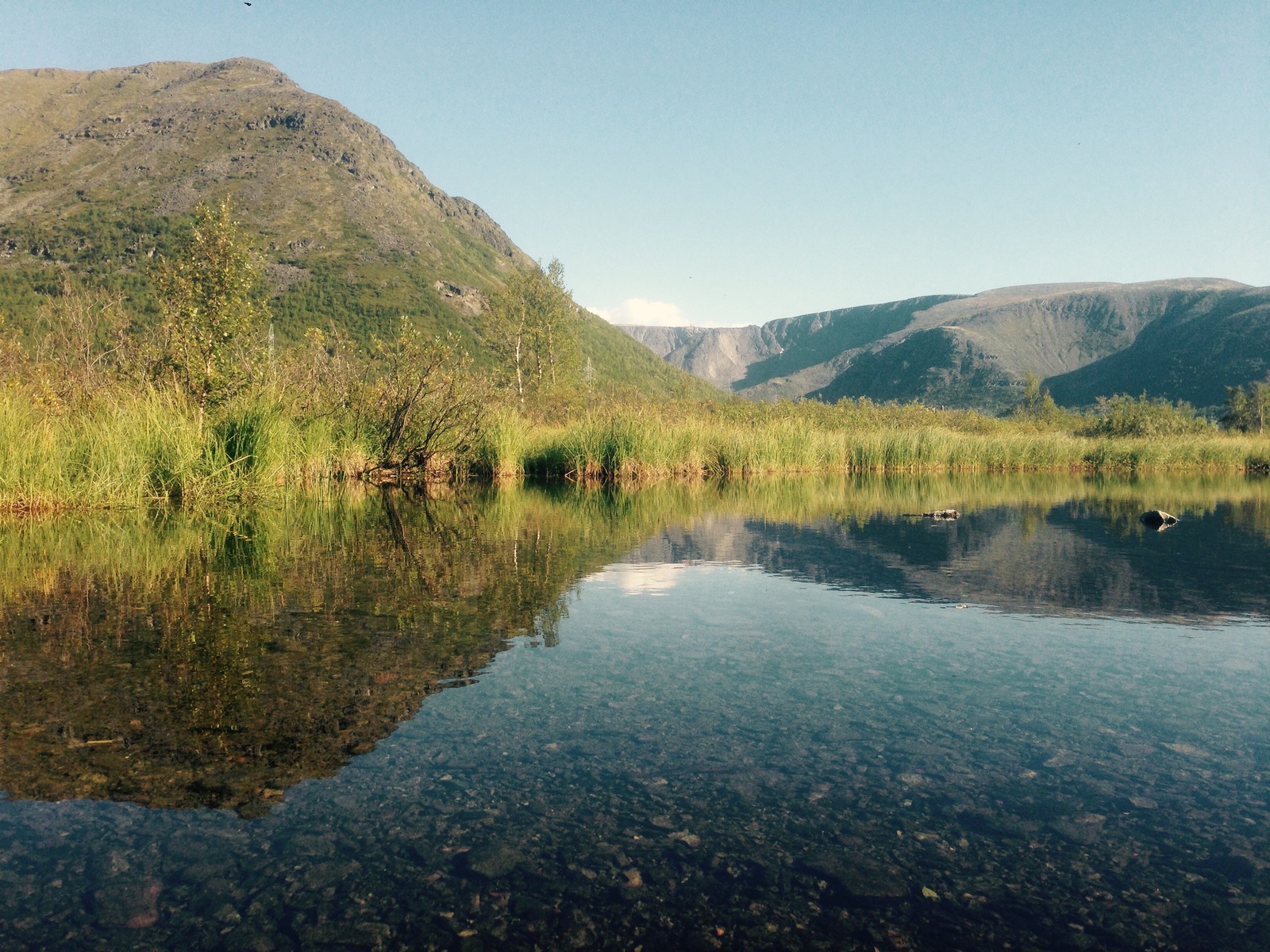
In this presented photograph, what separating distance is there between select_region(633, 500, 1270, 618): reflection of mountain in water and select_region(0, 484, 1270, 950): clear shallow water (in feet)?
0.84

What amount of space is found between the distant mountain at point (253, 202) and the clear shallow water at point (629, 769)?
90.0 m

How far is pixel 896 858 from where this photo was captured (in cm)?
285

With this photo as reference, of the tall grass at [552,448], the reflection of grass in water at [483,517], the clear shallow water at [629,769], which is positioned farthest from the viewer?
the tall grass at [552,448]

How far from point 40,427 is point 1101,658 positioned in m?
14.7

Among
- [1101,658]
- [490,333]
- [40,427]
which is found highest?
[490,333]

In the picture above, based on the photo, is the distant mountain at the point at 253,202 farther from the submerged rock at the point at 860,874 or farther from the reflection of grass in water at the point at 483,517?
Answer: the submerged rock at the point at 860,874

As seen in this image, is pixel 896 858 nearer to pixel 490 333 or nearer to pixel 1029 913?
pixel 1029 913

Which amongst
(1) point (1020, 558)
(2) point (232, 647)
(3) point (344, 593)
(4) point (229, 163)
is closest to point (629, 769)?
(2) point (232, 647)

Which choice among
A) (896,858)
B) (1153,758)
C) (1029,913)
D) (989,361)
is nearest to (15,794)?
(896,858)

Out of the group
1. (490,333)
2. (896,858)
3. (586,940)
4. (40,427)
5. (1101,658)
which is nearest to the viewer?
(586,940)

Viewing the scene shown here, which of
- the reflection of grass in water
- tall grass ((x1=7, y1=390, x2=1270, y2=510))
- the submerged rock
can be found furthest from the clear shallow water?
tall grass ((x1=7, y1=390, x2=1270, y2=510))

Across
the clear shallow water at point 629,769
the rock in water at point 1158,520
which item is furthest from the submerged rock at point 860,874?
the rock in water at point 1158,520

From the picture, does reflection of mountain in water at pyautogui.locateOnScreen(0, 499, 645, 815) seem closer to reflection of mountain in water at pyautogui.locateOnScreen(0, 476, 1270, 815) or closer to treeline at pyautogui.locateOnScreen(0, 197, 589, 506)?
reflection of mountain in water at pyautogui.locateOnScreen(0, 476, 1270, 815)

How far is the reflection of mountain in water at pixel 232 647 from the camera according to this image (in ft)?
11.6
